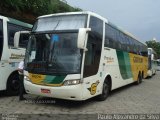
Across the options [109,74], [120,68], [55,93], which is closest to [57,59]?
[55,93]

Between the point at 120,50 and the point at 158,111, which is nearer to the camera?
the point at 158,111

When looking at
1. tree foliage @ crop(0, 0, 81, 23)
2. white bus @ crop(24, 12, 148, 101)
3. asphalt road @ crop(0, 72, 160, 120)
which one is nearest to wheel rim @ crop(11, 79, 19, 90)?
asphalt road @ crop(0, 72, 160, 120)

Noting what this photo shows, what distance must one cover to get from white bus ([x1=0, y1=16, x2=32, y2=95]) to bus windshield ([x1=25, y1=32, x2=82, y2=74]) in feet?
4.19

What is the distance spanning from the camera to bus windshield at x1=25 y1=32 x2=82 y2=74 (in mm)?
9164

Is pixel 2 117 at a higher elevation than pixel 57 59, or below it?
below

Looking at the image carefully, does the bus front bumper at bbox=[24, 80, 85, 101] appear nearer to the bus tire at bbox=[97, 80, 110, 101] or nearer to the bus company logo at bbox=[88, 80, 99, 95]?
the bus company logo at bbox=[88, 80, 99, 95]

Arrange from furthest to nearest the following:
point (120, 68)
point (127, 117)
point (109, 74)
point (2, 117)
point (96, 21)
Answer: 1. point (120, 68)
2. point (109, 74)
3. point (96, 21)
4. point (127, 117)
5. point (2, 117)

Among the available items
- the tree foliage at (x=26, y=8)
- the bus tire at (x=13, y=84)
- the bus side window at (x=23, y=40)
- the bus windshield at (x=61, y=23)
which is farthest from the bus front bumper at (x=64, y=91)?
the tree foliage at (x=26, y=8)

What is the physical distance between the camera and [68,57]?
9.23 m

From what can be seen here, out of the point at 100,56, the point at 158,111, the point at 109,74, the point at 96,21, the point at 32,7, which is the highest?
the point at 32,7

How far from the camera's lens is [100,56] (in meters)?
10.7

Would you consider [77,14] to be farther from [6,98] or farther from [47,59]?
[6,98]

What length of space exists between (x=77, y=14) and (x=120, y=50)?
14.8ft

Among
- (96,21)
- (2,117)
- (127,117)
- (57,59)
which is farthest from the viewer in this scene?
(96,21)
